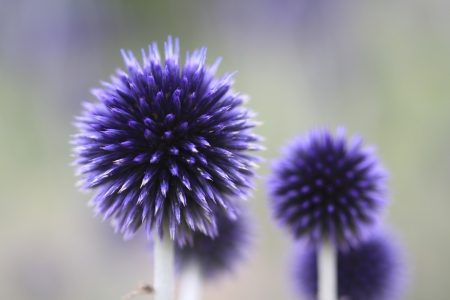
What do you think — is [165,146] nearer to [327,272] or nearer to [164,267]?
[164,267]

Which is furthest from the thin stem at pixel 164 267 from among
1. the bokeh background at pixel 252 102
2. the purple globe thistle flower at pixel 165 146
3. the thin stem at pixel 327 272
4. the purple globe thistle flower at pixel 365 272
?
the bokeh background at pixel 252 102

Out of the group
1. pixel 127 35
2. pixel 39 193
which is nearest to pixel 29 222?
pixel 39 193

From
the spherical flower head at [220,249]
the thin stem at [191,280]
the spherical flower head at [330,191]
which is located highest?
the spherical flower head at [330,191]

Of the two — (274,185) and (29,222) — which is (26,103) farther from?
(274,185)

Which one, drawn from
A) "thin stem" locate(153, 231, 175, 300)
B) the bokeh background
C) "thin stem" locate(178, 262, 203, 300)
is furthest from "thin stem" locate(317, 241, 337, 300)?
the bokeh background

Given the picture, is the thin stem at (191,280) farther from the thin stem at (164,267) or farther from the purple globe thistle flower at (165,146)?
the purple globe thistle flower at (165,146)

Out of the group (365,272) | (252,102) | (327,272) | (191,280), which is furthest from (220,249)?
(252,102)
